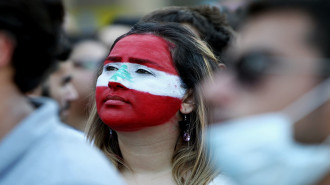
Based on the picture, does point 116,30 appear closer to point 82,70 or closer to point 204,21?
point 82,70

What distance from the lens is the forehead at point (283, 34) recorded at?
6.72 feet

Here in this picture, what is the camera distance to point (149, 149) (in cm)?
312

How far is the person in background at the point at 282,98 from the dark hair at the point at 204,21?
1741 mm

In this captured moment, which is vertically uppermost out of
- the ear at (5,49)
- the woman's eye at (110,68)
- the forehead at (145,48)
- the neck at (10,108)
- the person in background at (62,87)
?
the ear at (5,49)

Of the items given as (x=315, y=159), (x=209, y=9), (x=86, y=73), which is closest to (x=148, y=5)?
(x=86, y=73)

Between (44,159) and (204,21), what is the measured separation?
88.1 inches

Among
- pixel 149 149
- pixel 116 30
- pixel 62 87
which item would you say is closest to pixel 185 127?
pixel 149 149

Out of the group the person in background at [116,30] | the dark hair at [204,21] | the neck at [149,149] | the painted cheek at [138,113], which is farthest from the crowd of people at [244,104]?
the person in background at [116,30]

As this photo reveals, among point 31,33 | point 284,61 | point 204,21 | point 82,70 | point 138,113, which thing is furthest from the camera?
point 82,70

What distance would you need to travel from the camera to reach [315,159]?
199cm

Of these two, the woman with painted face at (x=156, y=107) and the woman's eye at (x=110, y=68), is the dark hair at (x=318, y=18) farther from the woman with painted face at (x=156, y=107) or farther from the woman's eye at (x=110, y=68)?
the woman's eye at (x=110, y=68)

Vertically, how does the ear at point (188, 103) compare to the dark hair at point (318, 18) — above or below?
below

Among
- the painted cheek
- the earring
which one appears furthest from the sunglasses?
the earring

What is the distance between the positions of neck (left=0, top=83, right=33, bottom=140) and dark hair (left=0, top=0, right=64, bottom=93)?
39mm
